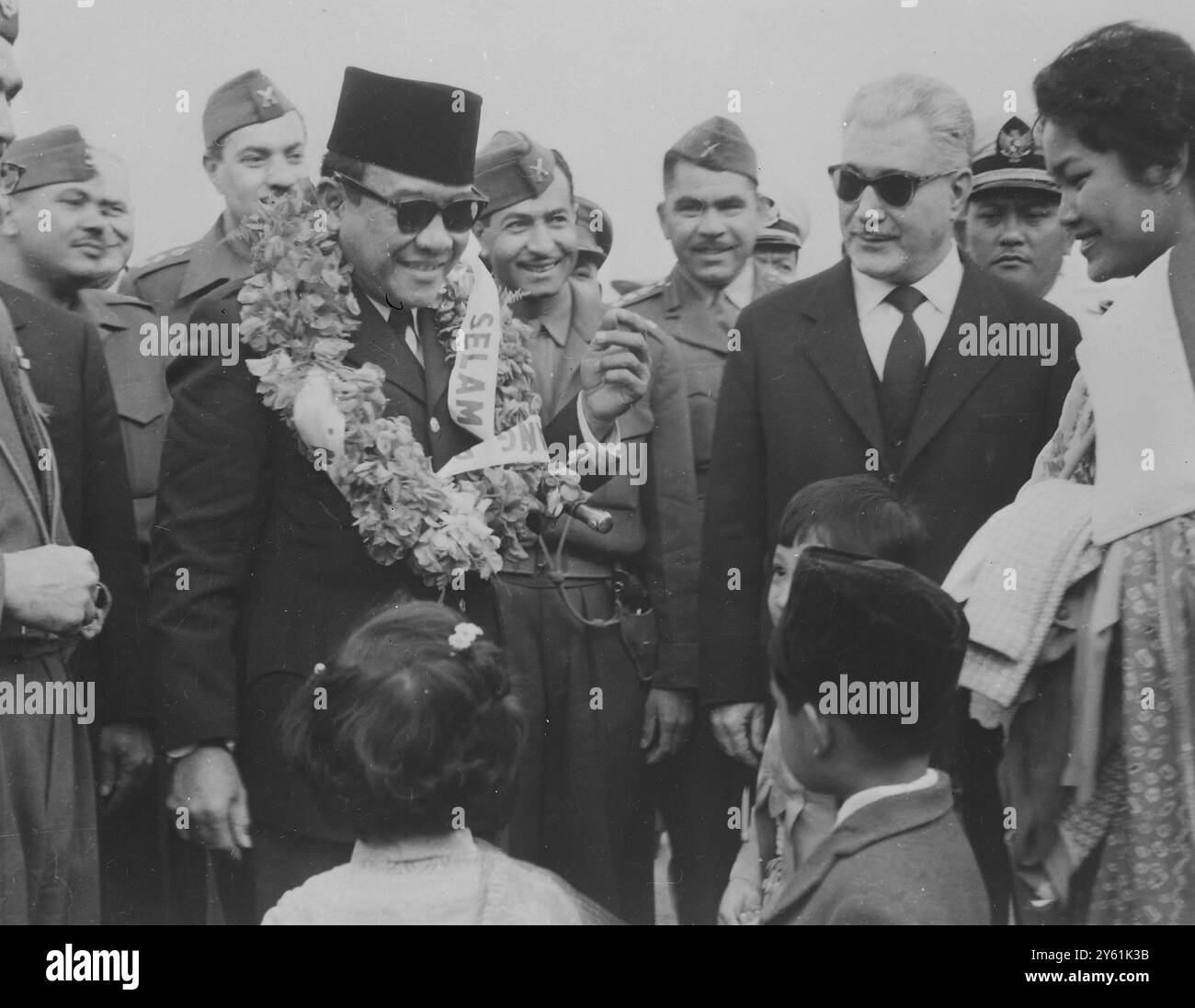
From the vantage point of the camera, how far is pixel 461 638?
453 cm

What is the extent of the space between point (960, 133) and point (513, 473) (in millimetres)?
1515

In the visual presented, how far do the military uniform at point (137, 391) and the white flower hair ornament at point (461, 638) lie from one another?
38.4 inches

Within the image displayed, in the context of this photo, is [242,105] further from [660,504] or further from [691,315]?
[660,504]

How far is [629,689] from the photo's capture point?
5.03m

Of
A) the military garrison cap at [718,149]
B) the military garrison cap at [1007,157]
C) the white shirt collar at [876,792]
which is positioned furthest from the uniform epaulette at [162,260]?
the white shirt collar at [876,792]

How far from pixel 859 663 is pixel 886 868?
60 cm

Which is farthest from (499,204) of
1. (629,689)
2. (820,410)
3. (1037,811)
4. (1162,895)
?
(1162,895)

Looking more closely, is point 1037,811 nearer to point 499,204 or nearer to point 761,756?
point 761,756

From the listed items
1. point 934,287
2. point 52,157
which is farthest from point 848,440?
point 52,157

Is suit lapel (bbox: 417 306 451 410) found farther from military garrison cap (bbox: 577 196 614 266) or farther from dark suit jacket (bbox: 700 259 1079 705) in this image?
dark suit jacket (bbox: 700 259 1079 705)

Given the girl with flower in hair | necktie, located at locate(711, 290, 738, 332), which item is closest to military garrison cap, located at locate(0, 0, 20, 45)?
the girl with flower in hair

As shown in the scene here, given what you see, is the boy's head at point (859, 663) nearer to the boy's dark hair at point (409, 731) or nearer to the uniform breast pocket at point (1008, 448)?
the uniform breast pocket at point (1008, 448)

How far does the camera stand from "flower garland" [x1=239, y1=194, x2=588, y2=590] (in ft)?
15.6

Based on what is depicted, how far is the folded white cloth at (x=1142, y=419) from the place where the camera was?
16.0ft
